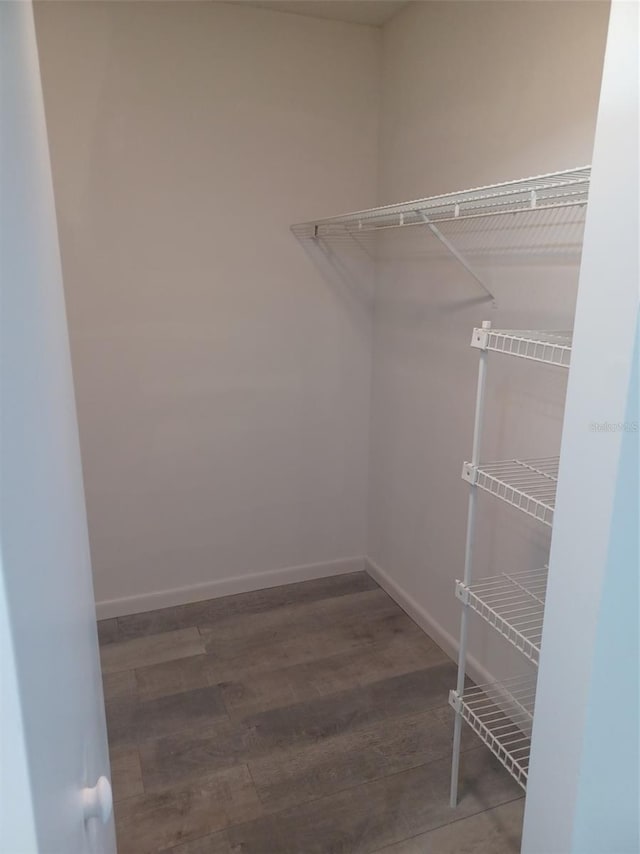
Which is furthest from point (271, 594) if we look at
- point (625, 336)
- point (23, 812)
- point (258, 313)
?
point (23, 812)

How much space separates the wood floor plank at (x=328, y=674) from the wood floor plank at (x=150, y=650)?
1.03ft

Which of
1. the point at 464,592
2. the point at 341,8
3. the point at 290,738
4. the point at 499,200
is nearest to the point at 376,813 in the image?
the point at 290,738

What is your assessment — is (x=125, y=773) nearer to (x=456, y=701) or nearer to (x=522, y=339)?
(x=456, y=701)

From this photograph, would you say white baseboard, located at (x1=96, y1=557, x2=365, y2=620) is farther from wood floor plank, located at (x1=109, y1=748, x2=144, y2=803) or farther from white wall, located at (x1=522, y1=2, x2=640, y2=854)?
white wall, located at (x1=522, y1=2, x2=640, y2=854)

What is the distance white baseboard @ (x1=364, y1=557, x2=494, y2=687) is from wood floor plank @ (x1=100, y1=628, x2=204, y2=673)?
971 millimetres

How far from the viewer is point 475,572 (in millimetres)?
2426

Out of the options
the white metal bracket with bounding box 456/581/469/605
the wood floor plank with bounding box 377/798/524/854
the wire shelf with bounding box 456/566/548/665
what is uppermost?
the white metal bracket with bounding box 456/581/469/605

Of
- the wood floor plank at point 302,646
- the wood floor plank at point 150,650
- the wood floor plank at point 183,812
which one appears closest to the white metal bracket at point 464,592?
the wood floor plank at point 183,812

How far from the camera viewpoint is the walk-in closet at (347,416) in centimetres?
114

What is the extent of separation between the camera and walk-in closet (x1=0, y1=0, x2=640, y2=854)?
1.14m

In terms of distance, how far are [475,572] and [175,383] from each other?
1531 mm

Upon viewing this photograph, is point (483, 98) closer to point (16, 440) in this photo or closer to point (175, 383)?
point (175, 383)

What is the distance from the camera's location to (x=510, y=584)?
219 centimetres

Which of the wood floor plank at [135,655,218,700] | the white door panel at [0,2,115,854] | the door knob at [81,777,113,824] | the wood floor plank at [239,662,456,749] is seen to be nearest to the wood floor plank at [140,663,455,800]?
the wood floor plank at [239,662,456,749]
